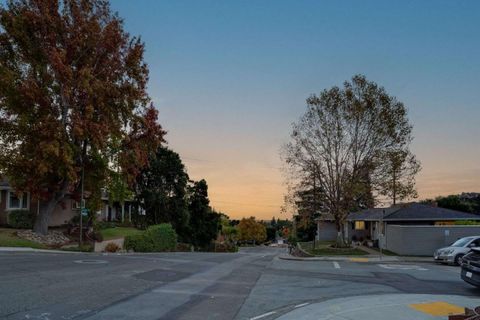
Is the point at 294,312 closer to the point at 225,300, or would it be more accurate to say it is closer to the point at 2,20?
the point at 225,300

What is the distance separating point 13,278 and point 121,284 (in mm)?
2848

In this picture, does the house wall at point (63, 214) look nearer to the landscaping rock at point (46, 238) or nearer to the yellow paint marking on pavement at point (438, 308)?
the landscaping rock at point (46, 238)

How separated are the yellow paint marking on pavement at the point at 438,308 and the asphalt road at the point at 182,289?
213 centimetres

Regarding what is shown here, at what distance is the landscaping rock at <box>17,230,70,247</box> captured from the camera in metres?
34.5

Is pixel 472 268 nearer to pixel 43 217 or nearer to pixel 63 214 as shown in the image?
pixel 43 217

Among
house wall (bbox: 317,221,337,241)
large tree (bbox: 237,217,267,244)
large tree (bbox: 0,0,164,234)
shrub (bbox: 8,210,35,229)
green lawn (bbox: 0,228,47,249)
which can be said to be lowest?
large tree (bbox: 237,217,267,244)

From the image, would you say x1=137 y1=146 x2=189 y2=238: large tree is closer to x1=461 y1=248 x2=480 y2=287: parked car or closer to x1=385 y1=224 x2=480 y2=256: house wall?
x1=385 y1=224 x2=480 y2=256: house wall

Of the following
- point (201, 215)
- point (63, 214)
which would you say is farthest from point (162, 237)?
point (201, 215)

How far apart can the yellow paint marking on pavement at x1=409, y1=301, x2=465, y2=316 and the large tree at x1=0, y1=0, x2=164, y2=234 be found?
25.0m

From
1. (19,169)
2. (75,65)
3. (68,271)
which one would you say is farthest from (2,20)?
(68,271)

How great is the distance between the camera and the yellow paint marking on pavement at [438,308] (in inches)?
456

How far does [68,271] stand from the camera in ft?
54.0

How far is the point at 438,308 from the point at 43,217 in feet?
101

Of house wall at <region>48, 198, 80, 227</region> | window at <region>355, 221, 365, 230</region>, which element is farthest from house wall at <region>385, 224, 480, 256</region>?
house wall at <region>48, 198, 80, 227</region>
